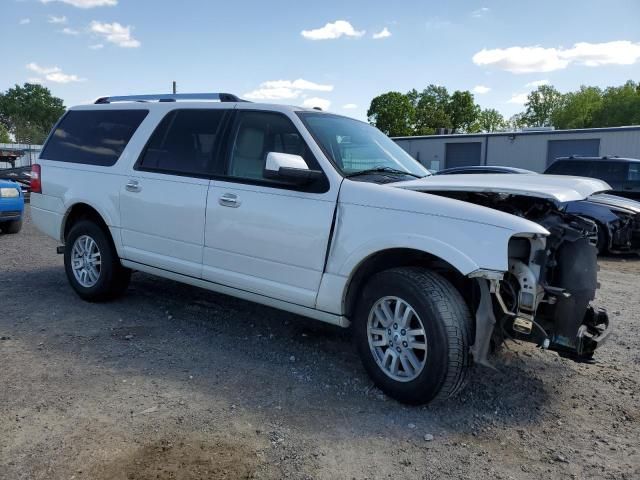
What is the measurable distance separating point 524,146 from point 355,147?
2346 centimetres

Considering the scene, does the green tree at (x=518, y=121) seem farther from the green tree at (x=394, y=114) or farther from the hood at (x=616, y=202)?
the hood at (x=616, y=202)

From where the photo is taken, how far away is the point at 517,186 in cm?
356

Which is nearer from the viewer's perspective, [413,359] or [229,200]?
[413,359]

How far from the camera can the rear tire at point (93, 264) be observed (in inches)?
212

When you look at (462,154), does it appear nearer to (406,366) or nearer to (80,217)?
(80,217)

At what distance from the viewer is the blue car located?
32.8 ft

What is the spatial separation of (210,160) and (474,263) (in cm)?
242

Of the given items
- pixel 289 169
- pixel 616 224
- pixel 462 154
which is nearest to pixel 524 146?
pixel 462 154

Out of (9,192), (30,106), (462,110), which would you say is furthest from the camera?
(30,106)

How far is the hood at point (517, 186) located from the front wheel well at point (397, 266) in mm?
485

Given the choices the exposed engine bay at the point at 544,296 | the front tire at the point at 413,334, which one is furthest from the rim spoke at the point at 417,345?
the exposed engine bay at the point at 544,296

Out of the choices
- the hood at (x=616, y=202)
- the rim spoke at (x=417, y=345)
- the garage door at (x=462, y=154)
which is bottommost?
the rim spoke at (x=417, y=345)

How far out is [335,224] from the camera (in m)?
3.77

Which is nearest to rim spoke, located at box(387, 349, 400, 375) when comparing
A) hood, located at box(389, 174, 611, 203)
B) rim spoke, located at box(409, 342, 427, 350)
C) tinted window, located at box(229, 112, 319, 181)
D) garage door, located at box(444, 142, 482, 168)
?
rim spoke, located at box(409, 342, 427, 350)
